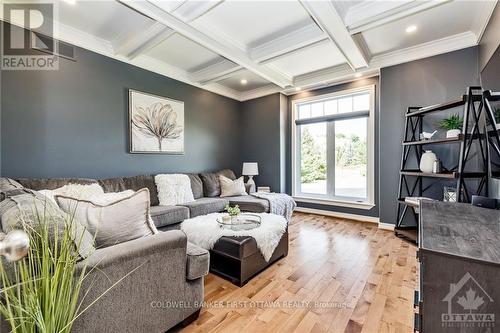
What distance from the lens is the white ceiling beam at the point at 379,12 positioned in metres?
2.17

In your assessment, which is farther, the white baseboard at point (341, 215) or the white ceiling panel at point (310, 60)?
the white baseboard at point (341, 215)

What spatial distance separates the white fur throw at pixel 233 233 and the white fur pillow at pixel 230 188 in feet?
5.22

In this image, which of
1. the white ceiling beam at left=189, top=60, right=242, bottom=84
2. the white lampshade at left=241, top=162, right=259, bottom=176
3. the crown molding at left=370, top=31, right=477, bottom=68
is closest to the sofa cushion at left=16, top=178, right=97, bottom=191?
the white ceiling beam at left=189, top=60, right=242, bottom=84

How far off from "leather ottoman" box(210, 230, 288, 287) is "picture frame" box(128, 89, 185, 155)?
225 centimetres

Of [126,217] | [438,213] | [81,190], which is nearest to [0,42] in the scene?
[81,190]

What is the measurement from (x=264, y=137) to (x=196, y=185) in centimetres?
197

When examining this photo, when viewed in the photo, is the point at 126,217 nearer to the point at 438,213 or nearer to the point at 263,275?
the point at 263,275

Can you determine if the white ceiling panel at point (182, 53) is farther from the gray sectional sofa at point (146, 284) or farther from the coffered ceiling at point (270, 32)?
the gray sectional sofa at point (146, 284)

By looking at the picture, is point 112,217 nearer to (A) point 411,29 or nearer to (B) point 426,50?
(A) point 411,29

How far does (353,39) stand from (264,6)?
4.06ft

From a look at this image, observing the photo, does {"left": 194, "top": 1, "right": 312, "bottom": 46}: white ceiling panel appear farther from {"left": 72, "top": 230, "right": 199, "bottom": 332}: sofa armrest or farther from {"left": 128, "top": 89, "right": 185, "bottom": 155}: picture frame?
{"left": 72, "top": 230, "right": 199, "bottom": 332}: sofa armrest

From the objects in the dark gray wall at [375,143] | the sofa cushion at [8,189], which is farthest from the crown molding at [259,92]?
the sofa cushion at [8,189]

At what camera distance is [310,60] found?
145 inches

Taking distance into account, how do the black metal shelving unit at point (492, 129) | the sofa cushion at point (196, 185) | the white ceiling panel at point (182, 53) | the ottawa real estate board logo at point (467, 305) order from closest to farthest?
the ottawa real estate board logo at point (467, 305), the black metal shelving unit at point (492, 129), the white ceiling panel at point (182, 53), the sofa cushion at point (196, 185)
